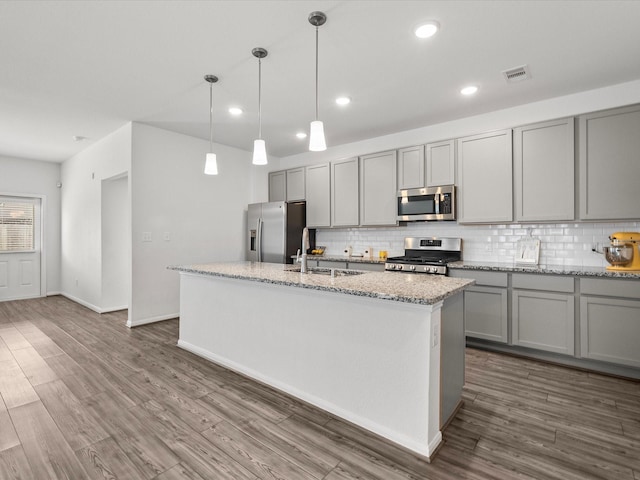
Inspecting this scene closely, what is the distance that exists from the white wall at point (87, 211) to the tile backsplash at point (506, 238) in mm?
3542

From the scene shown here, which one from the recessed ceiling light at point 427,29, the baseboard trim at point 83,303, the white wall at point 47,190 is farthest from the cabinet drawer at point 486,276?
the white wall at point 47,190

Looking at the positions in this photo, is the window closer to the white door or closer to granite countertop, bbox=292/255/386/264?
the white door

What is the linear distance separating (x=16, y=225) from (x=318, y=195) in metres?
5.67

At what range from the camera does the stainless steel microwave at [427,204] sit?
3926mm

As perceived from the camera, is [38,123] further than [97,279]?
No

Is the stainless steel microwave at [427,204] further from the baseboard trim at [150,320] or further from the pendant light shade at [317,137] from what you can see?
the baseboard trim at [150,320]

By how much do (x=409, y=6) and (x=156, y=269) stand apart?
412 centimetres

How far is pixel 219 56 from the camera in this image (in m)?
2.70

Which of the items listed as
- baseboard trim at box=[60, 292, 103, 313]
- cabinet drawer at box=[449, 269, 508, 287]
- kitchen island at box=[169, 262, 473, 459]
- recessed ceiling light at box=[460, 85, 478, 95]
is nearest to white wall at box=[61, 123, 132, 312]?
baseboard trim at box=[60, 292, 103, 313]

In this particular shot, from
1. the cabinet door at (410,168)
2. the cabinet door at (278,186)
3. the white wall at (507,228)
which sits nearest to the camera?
the white wall at (507,228)

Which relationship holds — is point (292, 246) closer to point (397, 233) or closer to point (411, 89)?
point (397, 233)

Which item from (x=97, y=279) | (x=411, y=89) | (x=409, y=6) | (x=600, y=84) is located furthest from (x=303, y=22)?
(x=97, y=279)

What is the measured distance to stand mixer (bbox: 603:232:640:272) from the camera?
2.93m

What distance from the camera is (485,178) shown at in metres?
3.71
